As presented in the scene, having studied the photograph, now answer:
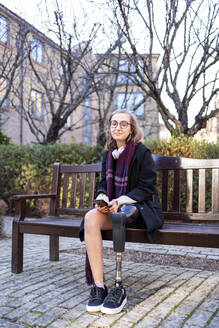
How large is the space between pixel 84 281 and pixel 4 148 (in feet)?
21.2

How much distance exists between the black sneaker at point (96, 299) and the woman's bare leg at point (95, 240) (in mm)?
59

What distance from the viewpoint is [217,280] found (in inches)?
131

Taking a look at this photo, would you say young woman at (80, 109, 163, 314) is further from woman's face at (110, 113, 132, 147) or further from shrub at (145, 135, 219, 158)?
shrub at (145, 135, 219, 158)

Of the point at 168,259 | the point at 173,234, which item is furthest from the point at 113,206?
the point at 168,259

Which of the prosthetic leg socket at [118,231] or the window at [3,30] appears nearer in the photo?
the prosthetic leg socket at [118,231]

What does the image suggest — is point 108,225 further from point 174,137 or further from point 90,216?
point 174,137

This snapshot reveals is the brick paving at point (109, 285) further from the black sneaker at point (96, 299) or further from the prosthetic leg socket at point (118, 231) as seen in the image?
the prosthetic leg socket at point (118, 231)

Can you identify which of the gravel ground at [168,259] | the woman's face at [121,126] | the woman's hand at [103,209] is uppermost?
the woman's face at [121,126]

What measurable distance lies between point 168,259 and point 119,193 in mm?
1797

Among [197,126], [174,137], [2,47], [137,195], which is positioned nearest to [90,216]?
[137,195]

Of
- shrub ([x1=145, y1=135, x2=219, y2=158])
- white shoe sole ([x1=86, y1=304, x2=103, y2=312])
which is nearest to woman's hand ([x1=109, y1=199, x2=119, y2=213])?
white shoe sole ([x1=86, y1=304, x2=103, y2=312])

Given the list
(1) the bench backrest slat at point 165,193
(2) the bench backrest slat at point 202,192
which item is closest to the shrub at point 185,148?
(1) the bench backrest slat at point 165,193

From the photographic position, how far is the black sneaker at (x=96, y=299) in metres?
2.54

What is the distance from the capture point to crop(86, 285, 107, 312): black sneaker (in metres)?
2.54
